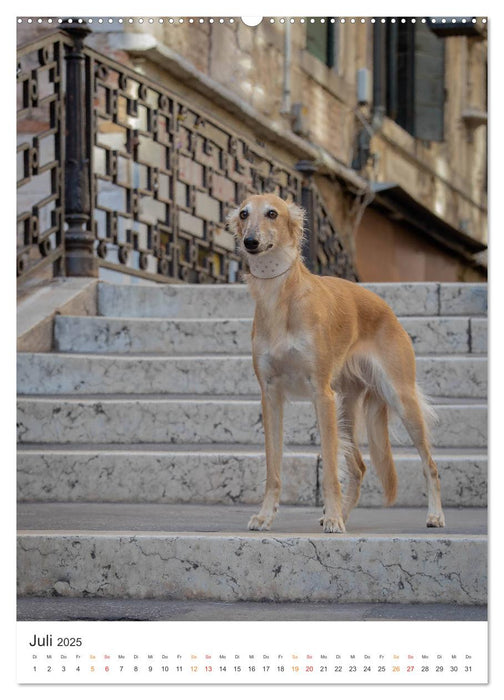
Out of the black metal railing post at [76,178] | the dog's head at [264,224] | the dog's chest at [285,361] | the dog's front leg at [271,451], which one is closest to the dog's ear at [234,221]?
the dog's head at [264,224]

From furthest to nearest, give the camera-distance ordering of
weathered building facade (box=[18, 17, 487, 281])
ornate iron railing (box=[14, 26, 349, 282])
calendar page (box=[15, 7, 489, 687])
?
weathered building facade (box=[18, 17, 487, 281]), ornate iron railing (box=[14, 26, 349, 282]), calendar page (box=[15, 7, 489, 687])

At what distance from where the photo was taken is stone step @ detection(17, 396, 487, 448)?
546 cm

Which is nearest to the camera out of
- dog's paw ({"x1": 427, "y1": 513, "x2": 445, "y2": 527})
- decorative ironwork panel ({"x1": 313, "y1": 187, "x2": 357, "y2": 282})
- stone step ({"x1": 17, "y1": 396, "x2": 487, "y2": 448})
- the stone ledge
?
dog's paw ({"x1": 427, "y1": 513, "x2": 445, "y2": 527})

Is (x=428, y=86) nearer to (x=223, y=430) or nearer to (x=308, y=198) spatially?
(x=308, y=198)

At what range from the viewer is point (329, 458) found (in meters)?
4.04

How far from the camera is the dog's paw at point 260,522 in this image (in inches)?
159

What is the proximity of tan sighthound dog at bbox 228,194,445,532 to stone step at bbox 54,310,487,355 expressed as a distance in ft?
6.19

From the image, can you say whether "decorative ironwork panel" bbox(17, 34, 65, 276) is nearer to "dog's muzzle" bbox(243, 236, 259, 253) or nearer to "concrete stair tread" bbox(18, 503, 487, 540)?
"concrete stair tread" bbox(18, 503, 487, 540)

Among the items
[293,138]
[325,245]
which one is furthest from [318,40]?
[325,245]

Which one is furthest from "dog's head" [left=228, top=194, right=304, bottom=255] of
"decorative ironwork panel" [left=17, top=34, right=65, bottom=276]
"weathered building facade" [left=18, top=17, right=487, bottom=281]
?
"decorative ironwork panel" [left=17, top=34, right=65, bottom=276]

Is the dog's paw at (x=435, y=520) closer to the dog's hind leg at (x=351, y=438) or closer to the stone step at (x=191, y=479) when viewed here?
the dog's hind leg at (x=351, y=438)

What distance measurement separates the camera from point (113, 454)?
16.5 ft
